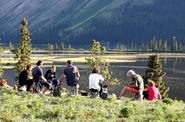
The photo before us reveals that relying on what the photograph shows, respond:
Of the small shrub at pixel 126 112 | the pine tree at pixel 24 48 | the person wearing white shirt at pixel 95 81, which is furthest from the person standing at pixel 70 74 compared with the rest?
the pine tree at pixel 24 48

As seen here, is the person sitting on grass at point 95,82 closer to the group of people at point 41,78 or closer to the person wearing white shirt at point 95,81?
the person wearing white shirt at point 95,81

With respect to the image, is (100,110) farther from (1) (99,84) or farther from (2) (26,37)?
(2) (26,37)

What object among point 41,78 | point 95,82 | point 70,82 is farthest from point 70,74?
point 95,82

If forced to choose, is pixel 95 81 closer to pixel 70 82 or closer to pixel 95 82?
pixel 95 82

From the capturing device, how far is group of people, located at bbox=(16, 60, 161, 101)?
34906 millimetres

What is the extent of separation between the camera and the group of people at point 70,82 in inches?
1374

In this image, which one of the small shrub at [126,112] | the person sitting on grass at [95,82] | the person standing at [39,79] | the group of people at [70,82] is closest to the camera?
→ the small shrub at [126,112]

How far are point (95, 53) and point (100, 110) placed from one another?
440ft

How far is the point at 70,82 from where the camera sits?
37.8 meters

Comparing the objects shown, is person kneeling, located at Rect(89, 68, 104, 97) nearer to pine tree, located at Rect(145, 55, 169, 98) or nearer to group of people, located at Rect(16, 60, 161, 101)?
group of people, located at Rect(16, 60, 161, 101)

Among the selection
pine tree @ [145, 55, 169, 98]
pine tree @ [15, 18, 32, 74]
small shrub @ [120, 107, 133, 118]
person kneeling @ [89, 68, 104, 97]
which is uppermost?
pine tree @ [15, 18, 32, 74]

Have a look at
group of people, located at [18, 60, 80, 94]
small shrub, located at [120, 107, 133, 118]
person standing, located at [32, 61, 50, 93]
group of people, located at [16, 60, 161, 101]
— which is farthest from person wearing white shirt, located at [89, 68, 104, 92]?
small shrub, located at [120, 107, 133, 118]

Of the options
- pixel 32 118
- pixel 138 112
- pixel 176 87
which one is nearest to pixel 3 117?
pixel 32 118

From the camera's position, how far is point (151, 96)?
36.4 meters
